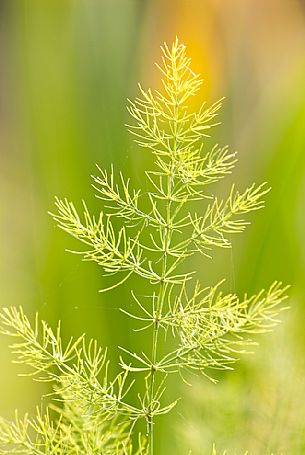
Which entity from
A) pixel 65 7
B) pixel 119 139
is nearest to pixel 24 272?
pixel 119 139

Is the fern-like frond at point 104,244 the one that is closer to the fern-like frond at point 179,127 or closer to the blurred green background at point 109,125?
the fern-like frond at point 179,127

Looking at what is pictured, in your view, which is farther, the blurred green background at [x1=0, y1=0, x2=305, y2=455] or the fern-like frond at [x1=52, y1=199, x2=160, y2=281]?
the blurred green background at [x1=0, y1=0, x2=305, y2=455]

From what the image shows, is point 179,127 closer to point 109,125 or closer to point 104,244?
point 104,244

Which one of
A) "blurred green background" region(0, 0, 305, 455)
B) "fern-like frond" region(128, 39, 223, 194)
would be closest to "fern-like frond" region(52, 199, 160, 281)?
"fern-like frond" region(128, 39, 223, 194)

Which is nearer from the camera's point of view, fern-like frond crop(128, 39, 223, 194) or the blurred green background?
fern-like frond crop(128, 39, 223, 194)

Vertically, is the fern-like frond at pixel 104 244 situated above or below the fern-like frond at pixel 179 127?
Answer: below

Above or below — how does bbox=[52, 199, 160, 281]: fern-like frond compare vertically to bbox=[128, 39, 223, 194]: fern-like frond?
below

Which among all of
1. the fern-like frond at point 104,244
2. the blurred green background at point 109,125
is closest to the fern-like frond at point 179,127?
the fern-like frond at point 104,244

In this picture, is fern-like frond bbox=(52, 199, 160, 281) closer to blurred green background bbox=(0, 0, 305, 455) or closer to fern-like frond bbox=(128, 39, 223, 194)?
fern-like frond bbox=(128, 39, 223, 194)
